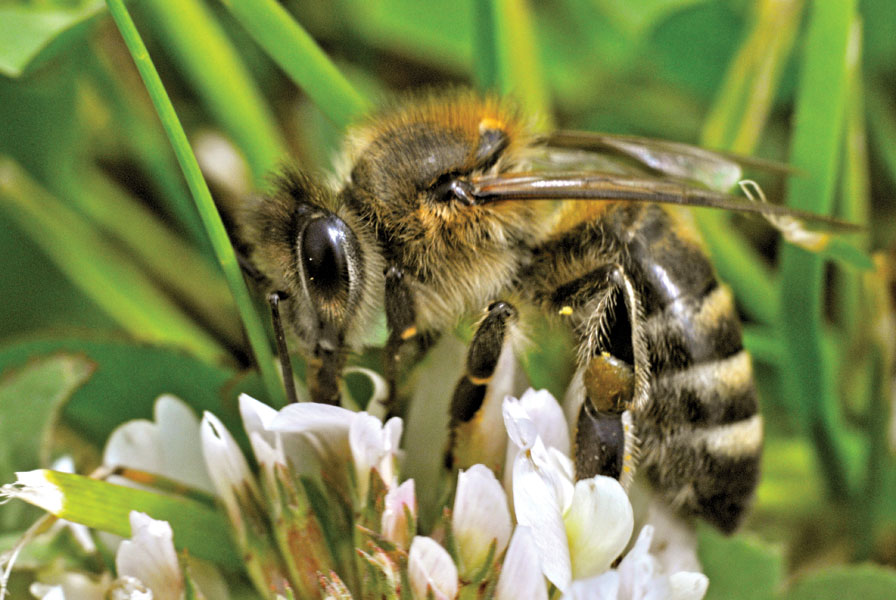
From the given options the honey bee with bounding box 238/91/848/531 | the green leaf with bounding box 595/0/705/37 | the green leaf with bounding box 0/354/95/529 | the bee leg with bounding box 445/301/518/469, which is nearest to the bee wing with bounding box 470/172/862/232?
the honey bee with bounding box 238/91/848/531

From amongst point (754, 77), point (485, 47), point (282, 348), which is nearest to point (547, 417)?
point (282, 348)

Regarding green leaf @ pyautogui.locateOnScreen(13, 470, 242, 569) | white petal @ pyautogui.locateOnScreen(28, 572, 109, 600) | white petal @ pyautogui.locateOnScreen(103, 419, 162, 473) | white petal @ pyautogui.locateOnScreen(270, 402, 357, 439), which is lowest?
white petal @ pyautogui.locateOnScreen(28, 572, 109, 600)

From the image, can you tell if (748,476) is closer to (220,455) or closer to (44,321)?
(220,455)

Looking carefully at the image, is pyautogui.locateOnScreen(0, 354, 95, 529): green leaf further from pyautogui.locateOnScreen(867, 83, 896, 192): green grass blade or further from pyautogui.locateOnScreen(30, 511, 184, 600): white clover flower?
pyautogui.locateOnScreen(867, 83, 896, 192): green grass blade

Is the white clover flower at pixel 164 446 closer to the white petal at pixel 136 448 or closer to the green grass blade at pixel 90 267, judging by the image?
the white petal at pixel 136 448

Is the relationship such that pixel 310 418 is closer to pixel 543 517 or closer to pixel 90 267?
pixel 543 517

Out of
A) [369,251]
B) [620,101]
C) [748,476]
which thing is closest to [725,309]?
[748,476]
